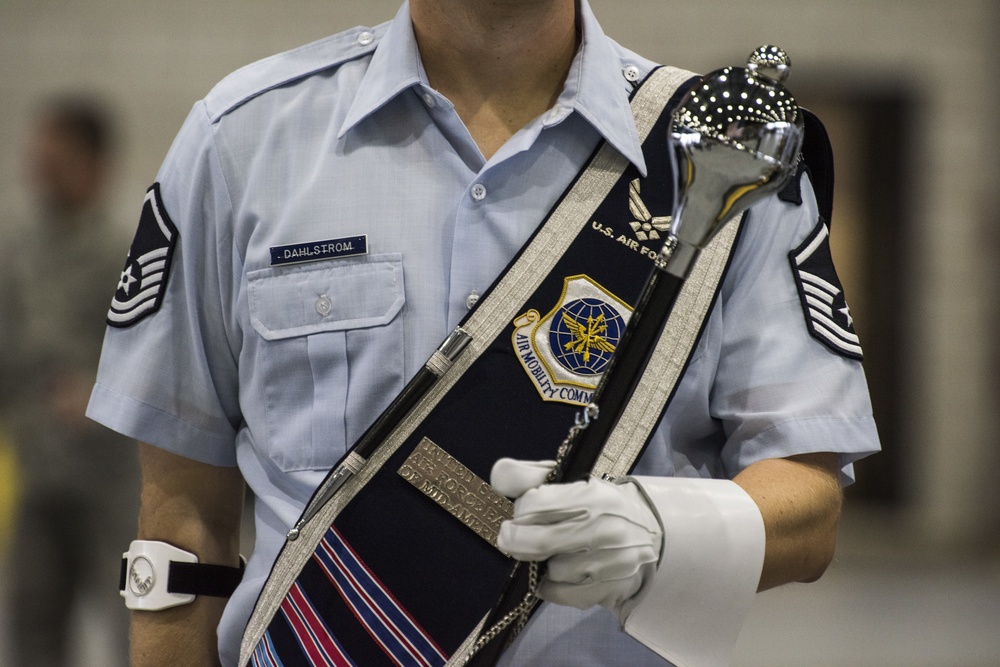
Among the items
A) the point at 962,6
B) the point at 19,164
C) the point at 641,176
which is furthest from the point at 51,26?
the point at 641,176

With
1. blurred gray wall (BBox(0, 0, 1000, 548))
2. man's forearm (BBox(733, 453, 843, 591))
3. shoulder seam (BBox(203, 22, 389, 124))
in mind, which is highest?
blurred gray wall (BBox(0, 0, 1000, 548))

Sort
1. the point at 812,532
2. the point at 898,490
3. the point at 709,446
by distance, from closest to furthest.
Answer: the point at 812,532
the point at 709,446
the point at 898,490

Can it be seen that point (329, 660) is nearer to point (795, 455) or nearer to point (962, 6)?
point (795, 455)

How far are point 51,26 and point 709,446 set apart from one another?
15.5 feet

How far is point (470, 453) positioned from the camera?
4.20 ft

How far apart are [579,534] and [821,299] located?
49 cm

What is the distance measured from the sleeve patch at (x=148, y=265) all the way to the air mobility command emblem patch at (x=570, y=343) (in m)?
0.44

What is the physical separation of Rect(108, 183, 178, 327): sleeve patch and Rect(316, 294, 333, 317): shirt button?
21cm

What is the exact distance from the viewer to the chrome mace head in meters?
0.95

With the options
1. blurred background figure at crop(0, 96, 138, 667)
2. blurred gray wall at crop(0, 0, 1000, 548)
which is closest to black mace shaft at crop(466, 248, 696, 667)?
blurred background figure at crop(0, 96, 138, 667)

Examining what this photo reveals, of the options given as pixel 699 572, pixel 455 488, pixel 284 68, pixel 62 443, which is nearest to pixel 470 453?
pixel 455 488

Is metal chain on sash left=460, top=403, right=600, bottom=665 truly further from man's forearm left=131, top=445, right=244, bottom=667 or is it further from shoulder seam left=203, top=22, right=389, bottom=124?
shoulder seam left=203, top=22, right=389, bottom=124

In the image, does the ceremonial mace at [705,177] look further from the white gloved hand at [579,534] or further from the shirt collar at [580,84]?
the shirt collar at [580,84]

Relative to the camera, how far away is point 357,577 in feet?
4.24
